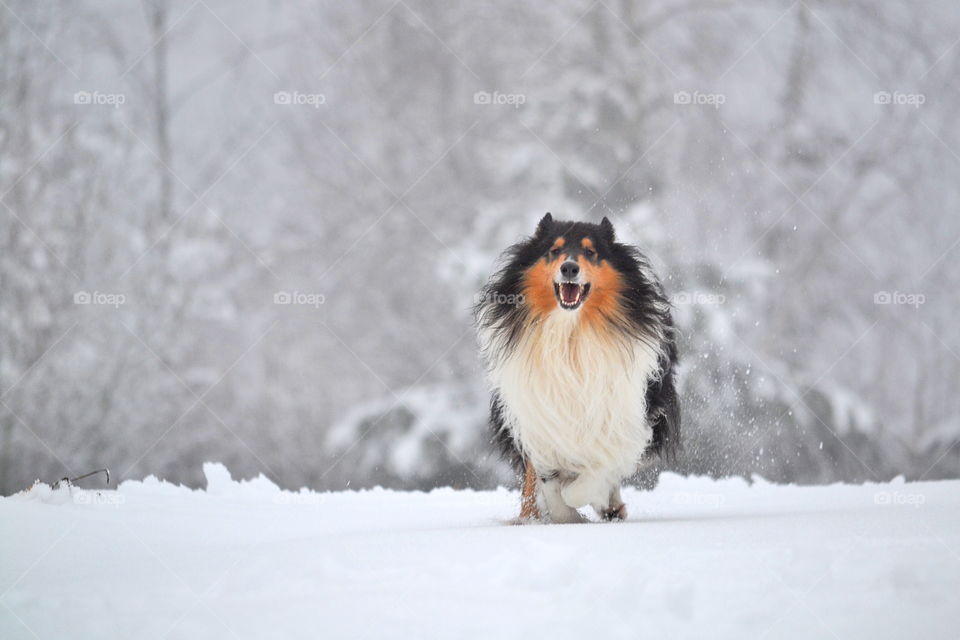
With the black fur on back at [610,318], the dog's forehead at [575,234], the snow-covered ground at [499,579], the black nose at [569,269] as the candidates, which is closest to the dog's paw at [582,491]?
the black fur on back at [610,318]

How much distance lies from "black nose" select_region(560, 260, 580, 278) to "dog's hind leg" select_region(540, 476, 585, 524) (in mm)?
1031

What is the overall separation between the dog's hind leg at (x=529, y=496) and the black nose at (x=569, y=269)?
1.02 meters

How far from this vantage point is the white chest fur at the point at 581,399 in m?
4.73

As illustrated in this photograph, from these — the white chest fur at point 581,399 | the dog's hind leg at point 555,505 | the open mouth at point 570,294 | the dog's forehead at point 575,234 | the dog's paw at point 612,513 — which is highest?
the dog's forehead at point 575,234

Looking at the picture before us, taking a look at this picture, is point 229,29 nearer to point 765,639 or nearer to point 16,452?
point 16,452

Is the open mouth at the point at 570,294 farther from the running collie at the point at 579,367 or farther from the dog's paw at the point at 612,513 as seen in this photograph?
the dog's paw at the point at 612,513

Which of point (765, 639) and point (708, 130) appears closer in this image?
point (765, 639)

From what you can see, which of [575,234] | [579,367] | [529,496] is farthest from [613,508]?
[575,234]

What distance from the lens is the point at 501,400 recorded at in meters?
5.00

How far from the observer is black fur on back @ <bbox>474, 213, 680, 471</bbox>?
191 inches

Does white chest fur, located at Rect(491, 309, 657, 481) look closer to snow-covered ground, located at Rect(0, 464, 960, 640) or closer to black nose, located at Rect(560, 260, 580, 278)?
black nose, located at Rect(560, 260, 580, 278)

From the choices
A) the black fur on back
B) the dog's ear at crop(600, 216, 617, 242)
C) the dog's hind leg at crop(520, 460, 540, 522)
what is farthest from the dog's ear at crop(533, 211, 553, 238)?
the dog's hind leg at crop(520, 460, 540, 522)

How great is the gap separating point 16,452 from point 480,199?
6.47 metres

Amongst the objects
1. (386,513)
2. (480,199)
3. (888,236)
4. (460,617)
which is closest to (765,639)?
(460,617)
